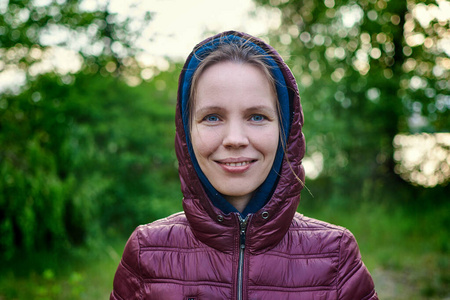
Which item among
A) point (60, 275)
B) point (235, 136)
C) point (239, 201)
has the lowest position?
point (60, 275)

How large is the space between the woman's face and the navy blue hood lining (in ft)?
0.14

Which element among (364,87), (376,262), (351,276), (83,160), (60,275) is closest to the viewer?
(351,276)

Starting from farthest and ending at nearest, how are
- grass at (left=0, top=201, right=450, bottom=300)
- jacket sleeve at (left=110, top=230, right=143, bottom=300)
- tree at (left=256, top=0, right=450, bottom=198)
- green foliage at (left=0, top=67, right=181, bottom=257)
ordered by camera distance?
tree at (left=256, top=0, right=450, bottom=198), grass at (left=0, top=201, right=450, bottom=300), green foliage at (left=0, top=67, right=181, bottom=257), jacket sleeve at (left=110, top=230, right=143, bottom=300)

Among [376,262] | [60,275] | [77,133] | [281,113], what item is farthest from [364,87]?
[281,113]

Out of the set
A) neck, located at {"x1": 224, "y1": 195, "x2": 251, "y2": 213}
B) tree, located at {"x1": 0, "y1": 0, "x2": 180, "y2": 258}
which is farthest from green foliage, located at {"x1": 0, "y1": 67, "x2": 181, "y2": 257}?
neck, located at {"x1": 224, "y1": 195, "x2": 251, "y2": 213}

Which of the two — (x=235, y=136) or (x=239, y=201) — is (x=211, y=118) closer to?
(x=235, y=136)

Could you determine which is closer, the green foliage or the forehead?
the forehead

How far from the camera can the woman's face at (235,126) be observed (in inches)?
61.5

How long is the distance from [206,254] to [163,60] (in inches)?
225

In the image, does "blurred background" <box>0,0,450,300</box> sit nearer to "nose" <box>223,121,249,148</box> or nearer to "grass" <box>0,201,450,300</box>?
"grass" <box>0,201,450,300</box>

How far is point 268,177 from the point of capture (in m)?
1.69

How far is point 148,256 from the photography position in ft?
5.32

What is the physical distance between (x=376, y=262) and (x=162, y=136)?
363cm

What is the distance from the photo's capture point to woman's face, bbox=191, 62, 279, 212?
5.13ft
